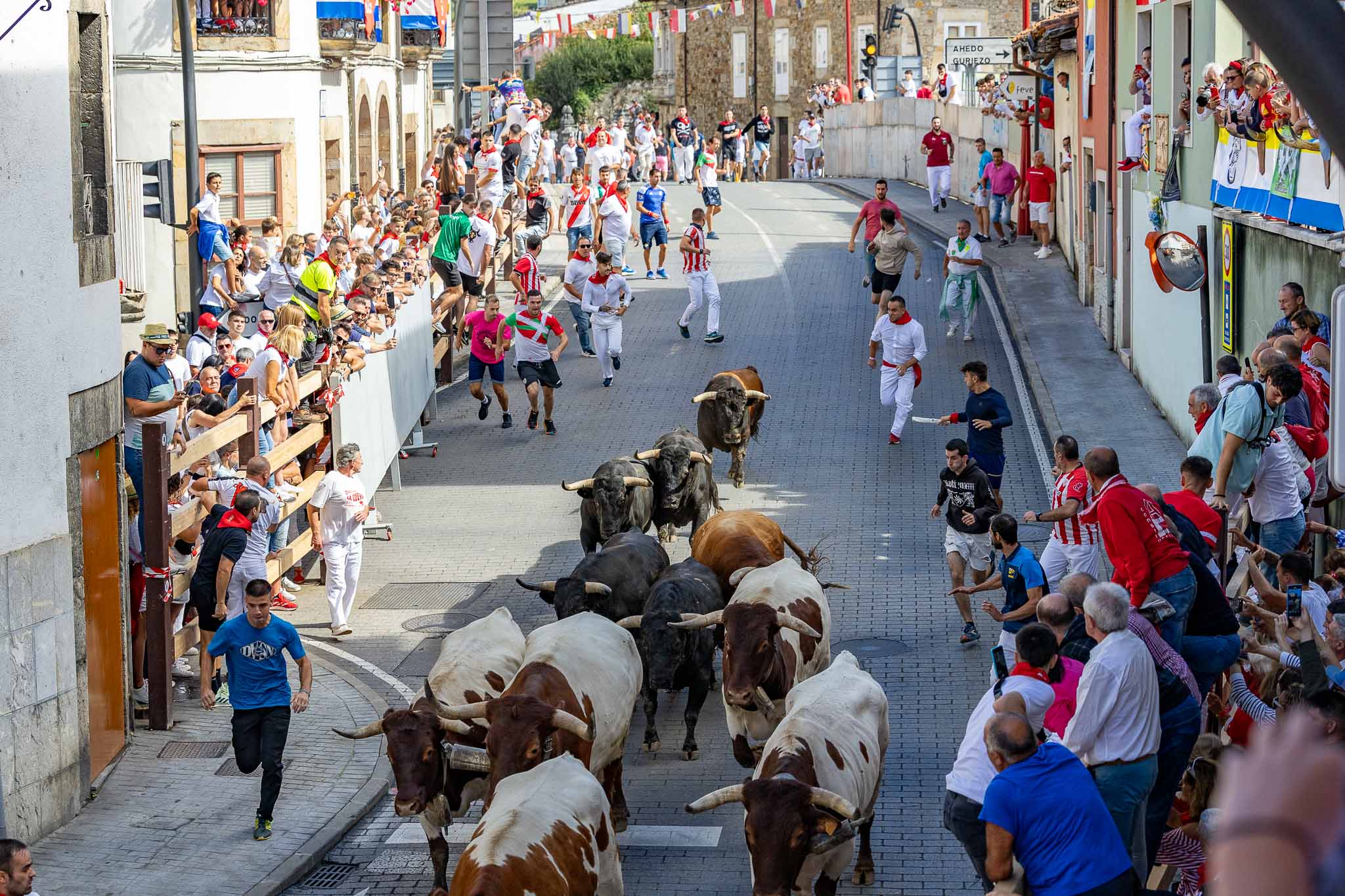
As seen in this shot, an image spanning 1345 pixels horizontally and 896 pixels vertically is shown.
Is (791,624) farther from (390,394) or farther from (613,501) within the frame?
(390,394)

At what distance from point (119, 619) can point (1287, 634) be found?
8.06 metres

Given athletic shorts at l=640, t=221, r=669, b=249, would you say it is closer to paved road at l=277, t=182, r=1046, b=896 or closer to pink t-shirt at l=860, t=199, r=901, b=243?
paved road at l=277, t=182, r=1046, b=896

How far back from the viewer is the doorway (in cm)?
1188

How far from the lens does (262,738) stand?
36.2ft

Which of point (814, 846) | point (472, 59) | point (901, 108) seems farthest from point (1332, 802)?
point (901, 108)

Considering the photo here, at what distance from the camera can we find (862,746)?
31.6 ft

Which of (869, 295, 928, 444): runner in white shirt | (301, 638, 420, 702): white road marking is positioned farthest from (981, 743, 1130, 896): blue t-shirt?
(869, 295, 928, 444): runner in white shirt

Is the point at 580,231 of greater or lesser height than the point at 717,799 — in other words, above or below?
above

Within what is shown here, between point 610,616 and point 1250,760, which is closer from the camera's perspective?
point 1250,760

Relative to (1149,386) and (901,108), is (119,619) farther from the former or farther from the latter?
(901,108)

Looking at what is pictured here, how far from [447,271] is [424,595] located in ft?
34.5

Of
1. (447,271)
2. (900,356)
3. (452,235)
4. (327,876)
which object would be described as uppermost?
(452,235)

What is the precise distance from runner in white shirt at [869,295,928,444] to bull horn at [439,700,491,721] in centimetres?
1095

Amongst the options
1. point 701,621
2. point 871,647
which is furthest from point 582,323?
point 701,621
